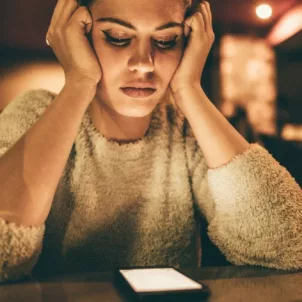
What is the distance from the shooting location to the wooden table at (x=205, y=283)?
0.52 m

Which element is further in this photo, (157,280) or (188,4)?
(188,4)

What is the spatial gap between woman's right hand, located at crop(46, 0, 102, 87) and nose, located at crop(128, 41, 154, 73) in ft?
0.28

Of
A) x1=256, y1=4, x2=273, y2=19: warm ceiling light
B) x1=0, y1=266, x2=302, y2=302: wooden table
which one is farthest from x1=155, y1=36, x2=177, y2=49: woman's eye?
x1=256, y1=4, x2=273, y2=19: warm ceiling light

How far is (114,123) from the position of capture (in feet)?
3.00

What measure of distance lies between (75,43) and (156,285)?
53 centimetres

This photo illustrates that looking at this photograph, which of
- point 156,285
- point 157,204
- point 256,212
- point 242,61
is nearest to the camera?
point 156,285

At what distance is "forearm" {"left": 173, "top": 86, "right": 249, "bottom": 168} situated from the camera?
80 cm

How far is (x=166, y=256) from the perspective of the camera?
0.87 m

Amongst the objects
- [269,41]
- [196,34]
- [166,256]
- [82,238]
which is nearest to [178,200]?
[166,256]

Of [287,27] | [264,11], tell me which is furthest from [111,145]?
[287,27]

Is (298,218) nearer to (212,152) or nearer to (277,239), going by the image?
(277,239)

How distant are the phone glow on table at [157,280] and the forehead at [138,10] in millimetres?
489

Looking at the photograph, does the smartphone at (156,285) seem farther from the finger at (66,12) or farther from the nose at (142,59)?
the finger at (66,12)

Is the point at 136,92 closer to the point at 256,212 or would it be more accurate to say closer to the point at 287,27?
the point at 256,212
